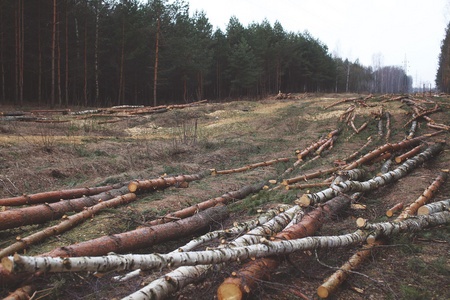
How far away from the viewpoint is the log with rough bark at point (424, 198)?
16.7 feet

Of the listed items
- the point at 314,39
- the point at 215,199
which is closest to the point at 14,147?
the point at 215,199

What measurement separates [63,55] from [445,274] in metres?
32.3

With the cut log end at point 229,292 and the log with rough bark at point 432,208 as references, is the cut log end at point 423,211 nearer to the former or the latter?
the log with rough bark at point 432,208

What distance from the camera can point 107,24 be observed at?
31672 millimetres

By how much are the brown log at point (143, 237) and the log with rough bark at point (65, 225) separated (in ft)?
3.12

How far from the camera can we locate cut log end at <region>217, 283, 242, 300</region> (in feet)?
9.24

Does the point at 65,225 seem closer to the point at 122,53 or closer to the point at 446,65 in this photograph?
the point at 122,53

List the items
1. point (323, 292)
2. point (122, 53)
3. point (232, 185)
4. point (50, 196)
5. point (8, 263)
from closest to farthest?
point (8, 263) < point (323, 292) < point (50, 196) < point (232, 185) < point (122, 53)

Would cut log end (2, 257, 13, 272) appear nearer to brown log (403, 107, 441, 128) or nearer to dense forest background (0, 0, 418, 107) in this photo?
brown log (403, 107, 441, 128)

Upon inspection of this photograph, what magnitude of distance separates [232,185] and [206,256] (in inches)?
220

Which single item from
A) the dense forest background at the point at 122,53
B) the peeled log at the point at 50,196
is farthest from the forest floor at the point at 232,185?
the dense forest background at the point at 122,53

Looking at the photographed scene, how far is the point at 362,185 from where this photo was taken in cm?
653

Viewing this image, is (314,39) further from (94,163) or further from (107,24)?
(94,163)

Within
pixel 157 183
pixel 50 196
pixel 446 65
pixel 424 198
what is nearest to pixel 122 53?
pixel 157 183
